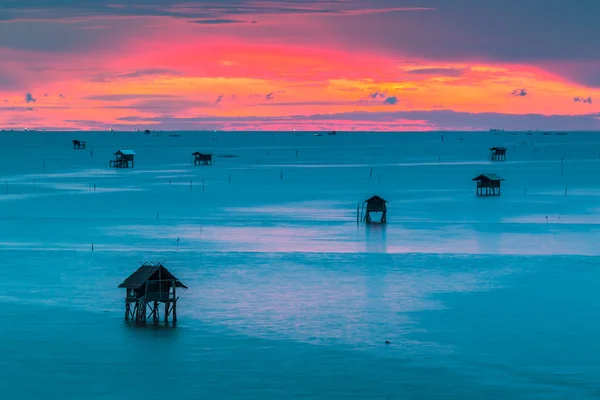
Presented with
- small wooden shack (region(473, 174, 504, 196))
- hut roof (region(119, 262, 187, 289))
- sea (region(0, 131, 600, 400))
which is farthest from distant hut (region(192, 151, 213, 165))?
hut roof (region(119, 262, 187, 289))

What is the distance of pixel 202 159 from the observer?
178 m

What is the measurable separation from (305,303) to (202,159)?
134 metres

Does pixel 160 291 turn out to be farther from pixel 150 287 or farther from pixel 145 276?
pixel 145 276

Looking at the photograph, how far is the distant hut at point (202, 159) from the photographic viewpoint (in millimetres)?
173500

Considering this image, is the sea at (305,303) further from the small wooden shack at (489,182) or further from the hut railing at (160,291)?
the small wooden shack at (489,182)

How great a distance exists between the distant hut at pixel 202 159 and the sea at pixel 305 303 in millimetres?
80317

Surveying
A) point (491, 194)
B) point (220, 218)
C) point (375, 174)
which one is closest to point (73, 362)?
point (220, 218)

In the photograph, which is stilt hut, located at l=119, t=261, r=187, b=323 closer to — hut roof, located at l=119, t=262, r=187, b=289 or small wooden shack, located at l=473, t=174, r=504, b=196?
hut roof, located at l=119, t=262, r=187, b=289

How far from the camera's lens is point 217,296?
46.9 m

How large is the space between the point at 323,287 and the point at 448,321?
8.82m

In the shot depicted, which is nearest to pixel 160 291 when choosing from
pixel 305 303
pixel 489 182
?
pixel 305 303

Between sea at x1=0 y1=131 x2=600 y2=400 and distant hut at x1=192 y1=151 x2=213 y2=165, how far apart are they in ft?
264

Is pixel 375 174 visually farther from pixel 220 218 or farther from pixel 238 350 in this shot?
pixel 238 350

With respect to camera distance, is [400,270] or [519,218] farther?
[519,218]
